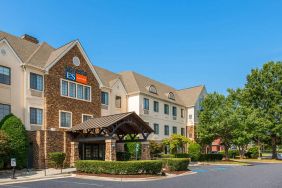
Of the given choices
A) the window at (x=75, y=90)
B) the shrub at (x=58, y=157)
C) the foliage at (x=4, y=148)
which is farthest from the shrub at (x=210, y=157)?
the foliage at (x=4, y=148)

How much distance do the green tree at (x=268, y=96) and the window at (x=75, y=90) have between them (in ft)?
109

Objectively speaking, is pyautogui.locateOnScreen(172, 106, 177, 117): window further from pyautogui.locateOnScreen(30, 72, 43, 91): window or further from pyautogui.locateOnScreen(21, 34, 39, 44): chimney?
pyautogui.locateOnScreen(30, 72, 43, 91): window

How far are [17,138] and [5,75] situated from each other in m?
5.84

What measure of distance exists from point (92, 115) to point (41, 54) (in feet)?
28.8

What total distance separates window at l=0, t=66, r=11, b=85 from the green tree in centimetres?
4247

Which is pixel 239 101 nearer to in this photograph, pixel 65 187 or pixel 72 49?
pixel 72 49

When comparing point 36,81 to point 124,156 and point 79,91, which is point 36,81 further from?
point 124,156

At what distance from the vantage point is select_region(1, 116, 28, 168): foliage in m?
26.1

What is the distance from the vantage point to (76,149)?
3131 cm

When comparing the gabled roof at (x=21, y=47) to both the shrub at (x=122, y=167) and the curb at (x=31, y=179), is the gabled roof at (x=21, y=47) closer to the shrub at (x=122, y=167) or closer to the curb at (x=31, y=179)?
the curb at (x=31, y=179)

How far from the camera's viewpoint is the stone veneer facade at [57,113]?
28.8 meters

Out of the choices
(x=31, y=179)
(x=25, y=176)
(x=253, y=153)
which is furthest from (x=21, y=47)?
(x=253, y=153)

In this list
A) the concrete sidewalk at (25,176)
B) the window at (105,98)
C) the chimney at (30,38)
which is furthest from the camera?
the window at (105,98)

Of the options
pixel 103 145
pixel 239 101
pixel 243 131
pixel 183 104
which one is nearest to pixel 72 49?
pixel 103 145
